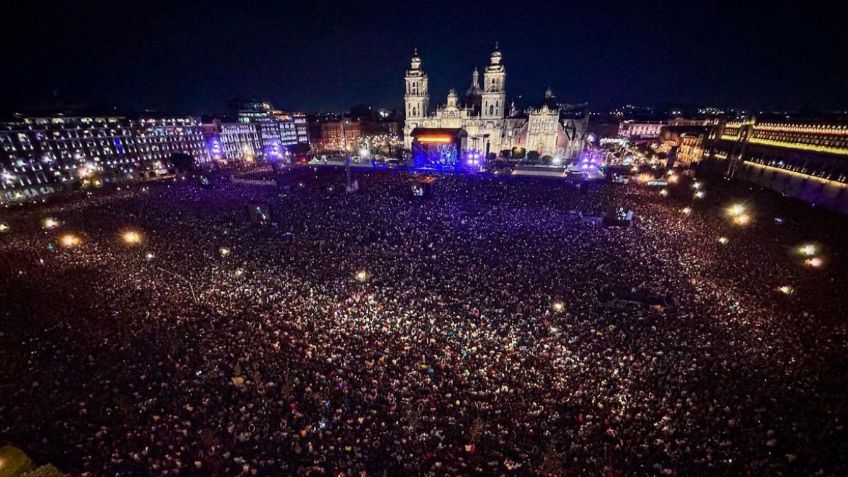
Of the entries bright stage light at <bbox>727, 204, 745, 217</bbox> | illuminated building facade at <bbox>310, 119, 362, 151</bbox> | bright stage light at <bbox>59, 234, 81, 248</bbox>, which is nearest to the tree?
illuminated building facade at <bbox>310, 119, 362, 151</bbox>

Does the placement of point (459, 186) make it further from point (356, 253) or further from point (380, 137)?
point (380, 137)

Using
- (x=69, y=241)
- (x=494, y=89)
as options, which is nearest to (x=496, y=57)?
(x=494, y=89)

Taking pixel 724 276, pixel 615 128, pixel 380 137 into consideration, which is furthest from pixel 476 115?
pixel 724 276

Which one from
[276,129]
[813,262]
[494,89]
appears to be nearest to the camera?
[813,262]

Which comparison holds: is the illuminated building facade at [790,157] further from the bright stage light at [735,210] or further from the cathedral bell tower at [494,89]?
the cathedral bell tower at [494,89]

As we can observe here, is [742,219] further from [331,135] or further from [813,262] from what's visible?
[331,135]

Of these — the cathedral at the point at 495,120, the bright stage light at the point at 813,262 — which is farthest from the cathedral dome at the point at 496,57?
the bright stage light at the point at 813,262
